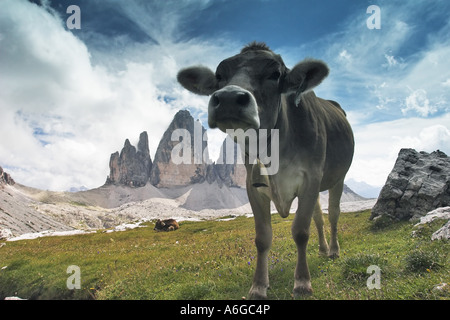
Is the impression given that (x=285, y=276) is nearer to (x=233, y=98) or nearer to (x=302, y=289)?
(x=302, y=289)

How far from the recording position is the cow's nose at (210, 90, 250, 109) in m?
3.85

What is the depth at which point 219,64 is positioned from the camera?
16.4 feet

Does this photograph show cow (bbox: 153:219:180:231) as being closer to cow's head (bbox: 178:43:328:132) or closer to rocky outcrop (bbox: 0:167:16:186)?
cow's head (bbox: 178:43:328:132)

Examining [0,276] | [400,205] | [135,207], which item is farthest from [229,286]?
[135,207]

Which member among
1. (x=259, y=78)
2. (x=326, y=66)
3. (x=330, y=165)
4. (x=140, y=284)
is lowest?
(x=140, y=284)

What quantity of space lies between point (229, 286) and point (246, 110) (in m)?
4.38

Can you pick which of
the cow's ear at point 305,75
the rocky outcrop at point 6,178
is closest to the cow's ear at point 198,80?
the cow's ear at point 305,75

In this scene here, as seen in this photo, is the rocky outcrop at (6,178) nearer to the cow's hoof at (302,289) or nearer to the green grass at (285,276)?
the green grass at (285,276)

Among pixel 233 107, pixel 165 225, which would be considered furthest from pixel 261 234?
pixel 165 225

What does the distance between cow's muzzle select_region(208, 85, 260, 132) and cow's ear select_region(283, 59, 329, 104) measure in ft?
4.70

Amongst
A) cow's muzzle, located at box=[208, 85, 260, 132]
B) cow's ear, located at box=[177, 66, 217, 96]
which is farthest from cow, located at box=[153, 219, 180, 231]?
cow's muzzle, located at box=[208, 85, 260, 132]

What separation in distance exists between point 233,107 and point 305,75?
6.38ft
